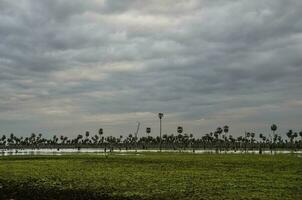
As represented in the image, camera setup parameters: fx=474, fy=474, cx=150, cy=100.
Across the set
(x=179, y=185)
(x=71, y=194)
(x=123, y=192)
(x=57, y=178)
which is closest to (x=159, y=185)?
(x=179, y=185)

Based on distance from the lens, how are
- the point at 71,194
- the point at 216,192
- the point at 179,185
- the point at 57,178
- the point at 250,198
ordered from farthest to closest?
the point at 57,178 < the point at 179,185 < the point at 71,194 < the point at 216,192 < the point at 250,198

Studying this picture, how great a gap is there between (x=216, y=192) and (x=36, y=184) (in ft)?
59.3

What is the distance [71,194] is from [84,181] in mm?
8200

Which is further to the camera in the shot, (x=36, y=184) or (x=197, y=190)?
(x=36, y=184)

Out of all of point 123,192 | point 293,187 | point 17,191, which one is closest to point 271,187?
point 293,187

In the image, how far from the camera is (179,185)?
126ft

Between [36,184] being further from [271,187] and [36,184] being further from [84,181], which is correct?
[271,187]

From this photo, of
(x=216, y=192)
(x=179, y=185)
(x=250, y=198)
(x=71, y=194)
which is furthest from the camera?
(x=179, y=185)

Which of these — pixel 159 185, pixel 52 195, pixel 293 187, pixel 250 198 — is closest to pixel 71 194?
pixel 52 195

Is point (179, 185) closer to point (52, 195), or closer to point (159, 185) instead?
point (159, 185)

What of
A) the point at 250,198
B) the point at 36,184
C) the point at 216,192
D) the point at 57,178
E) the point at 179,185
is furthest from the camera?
the point at 57,178

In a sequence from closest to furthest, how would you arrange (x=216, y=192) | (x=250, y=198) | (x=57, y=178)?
(x=250, y=198) → (x=216, y=192) → (x=57, y=178)

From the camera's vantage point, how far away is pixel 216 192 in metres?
33.5

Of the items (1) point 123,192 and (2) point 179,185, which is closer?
(1) point 123,192
